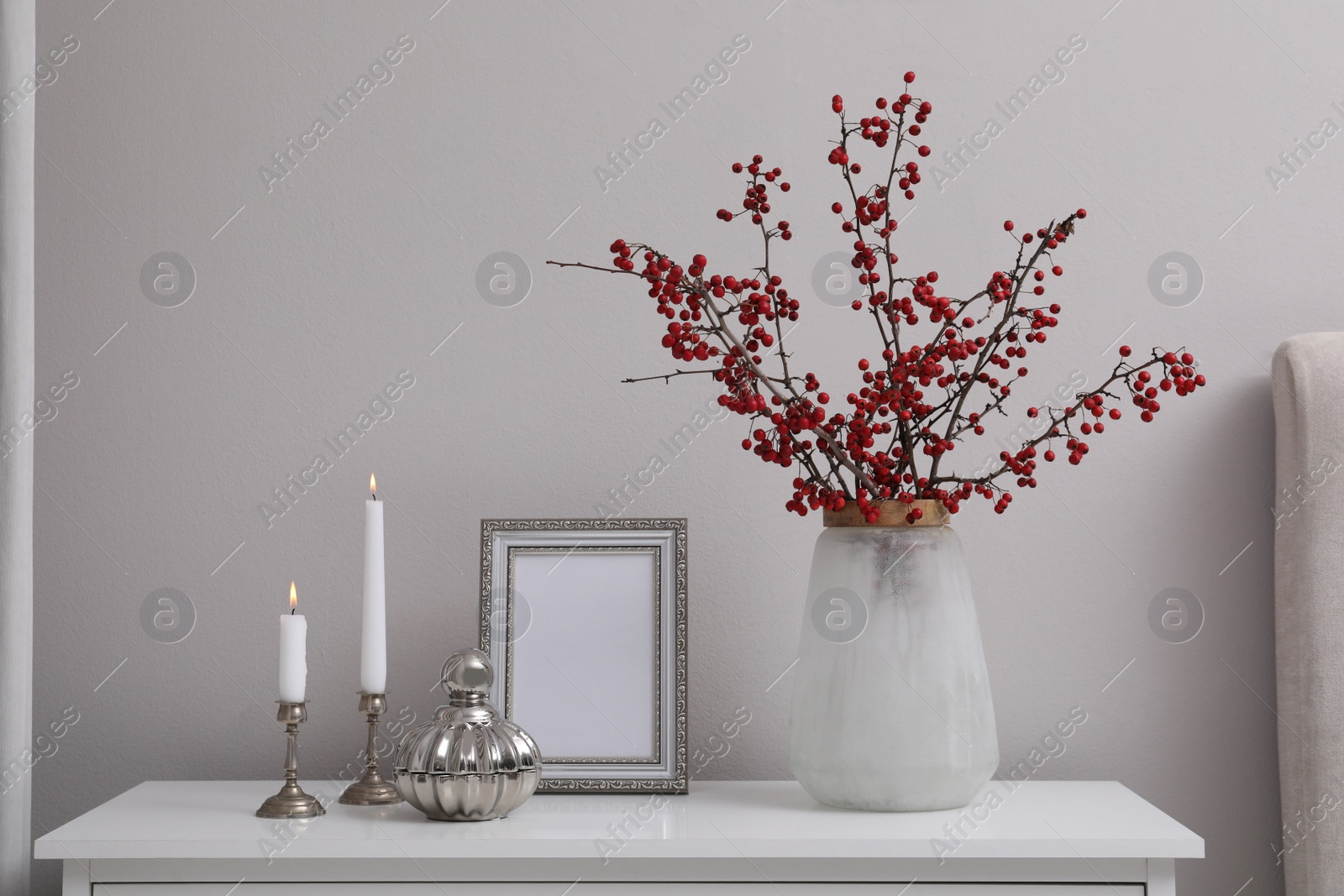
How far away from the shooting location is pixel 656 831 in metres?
0.94

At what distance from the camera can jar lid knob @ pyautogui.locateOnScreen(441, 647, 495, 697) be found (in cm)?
101

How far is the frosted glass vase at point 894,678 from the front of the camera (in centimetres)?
98

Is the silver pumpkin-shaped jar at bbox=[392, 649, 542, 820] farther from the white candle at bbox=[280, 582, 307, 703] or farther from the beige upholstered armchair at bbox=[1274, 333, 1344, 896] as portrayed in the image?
the beige upholstered armchair at bbox=[1274, 333, 1344, 896]

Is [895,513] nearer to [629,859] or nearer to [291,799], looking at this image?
[629,859]

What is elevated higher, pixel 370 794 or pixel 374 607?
pixel 374 607

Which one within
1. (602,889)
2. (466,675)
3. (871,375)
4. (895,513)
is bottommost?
(602,889)

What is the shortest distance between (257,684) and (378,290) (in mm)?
477

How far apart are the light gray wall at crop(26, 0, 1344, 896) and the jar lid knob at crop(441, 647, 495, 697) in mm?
210

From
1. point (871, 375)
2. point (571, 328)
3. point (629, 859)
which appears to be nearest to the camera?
point (629, 859)

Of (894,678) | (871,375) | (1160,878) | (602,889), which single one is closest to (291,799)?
(602,889)

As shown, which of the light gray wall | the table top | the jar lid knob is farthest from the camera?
the light gray wall

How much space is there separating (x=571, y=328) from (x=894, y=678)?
546 millimetres

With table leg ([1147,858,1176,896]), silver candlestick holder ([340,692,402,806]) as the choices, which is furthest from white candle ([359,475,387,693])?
table leg ([1147,858,1176,896])

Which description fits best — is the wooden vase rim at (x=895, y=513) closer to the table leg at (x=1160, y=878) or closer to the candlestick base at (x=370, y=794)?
the table leg at (x=1160, y=878)
